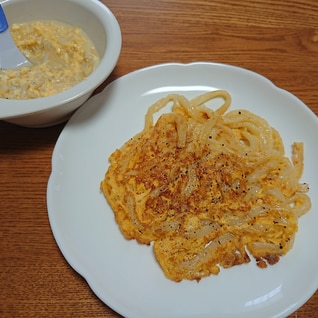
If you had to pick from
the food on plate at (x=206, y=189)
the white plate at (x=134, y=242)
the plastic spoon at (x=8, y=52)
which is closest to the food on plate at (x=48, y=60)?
the plastic spoon at (x=8, y=52)

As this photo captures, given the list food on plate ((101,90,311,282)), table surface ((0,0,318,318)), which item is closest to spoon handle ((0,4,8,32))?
table surface ((0,0,318,318))

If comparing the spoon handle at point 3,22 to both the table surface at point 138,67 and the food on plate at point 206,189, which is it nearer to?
the table surface at point 138,67

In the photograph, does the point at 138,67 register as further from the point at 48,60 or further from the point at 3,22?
the point at 3,22

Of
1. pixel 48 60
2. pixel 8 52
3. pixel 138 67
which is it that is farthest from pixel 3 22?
pixel 138 67

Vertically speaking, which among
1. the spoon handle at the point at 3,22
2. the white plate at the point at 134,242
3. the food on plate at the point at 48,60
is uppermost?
the spoon handle at the point at 3,22

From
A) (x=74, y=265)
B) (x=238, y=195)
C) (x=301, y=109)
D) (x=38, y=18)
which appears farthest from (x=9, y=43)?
(x=301, y=109)

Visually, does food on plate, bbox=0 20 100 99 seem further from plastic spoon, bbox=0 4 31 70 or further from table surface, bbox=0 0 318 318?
table surface, bbox=0 0 318 318

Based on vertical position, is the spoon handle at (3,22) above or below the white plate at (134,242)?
above
